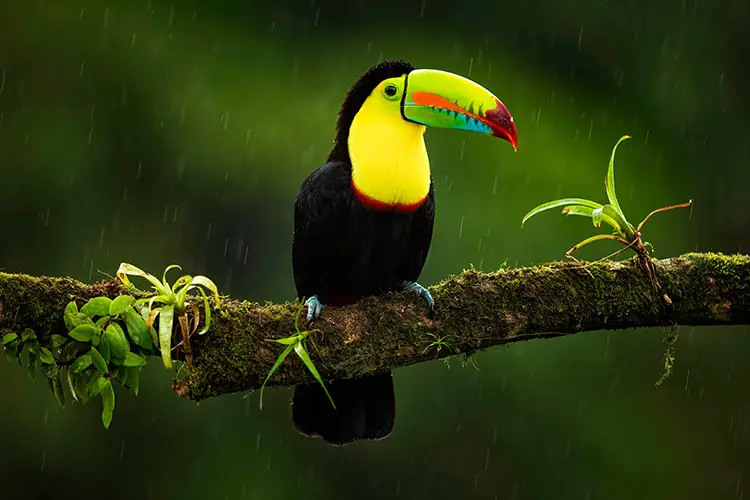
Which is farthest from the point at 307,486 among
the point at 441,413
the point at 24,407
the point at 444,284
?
the point at 444,284

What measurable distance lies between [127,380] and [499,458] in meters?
4.10

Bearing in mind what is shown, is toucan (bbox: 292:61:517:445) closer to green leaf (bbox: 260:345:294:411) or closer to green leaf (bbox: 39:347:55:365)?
green leaf (bbox: 260:345:294:411)

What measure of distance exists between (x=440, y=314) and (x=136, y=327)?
0.87 meters

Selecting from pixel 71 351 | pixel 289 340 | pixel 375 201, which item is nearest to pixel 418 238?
pixel 375 201

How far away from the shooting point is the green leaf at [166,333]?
2594 mm

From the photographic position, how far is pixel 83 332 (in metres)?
2.61

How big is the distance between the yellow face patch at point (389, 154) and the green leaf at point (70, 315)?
1.04 metres

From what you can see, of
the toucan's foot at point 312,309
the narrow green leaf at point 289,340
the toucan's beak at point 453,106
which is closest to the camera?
the narrow green leaf at point 289,340

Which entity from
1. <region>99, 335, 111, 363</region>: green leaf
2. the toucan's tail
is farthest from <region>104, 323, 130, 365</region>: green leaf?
the toucan's tail

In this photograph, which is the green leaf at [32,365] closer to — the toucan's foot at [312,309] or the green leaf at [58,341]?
the green leaf at [58,341]

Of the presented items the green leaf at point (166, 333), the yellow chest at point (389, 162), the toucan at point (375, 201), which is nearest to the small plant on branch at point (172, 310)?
the green leaf at point (166, 333)

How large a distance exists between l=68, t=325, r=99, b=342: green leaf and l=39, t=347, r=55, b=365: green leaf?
106 millimetres

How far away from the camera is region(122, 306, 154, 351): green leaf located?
267 centimetres

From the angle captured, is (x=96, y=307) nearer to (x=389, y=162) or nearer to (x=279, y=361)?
(x=279, y=361)
